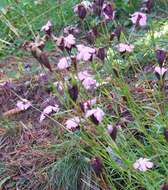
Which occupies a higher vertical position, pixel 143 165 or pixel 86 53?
pixel 86 53

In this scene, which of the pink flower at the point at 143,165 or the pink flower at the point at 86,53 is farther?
the pink flower at the point at 86,53

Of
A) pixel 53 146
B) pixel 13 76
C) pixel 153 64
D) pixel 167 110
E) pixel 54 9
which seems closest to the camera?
pixel 167 110

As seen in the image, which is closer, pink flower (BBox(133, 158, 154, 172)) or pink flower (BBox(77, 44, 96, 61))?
pink flower (BBox(133, 158, 154, 172))

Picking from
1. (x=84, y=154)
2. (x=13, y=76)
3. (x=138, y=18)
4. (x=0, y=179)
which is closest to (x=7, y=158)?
(x=0, y=179)

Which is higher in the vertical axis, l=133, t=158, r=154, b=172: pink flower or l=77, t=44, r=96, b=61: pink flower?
l=77, t=44, r=96, b=61: pink flower

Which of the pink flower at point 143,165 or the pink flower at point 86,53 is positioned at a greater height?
the pink flower at point 86,53

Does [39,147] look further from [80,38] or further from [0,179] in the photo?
[80,38]

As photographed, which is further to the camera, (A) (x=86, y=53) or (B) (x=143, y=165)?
(A) (x=86, y=53)

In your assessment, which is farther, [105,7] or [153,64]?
[153,64]

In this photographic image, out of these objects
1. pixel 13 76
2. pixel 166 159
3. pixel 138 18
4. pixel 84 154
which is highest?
pixel 138 18

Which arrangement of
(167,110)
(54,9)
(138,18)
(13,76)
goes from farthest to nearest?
(54,9), (13,76), (167,110), (138,18)

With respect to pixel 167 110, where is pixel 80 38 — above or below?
below
